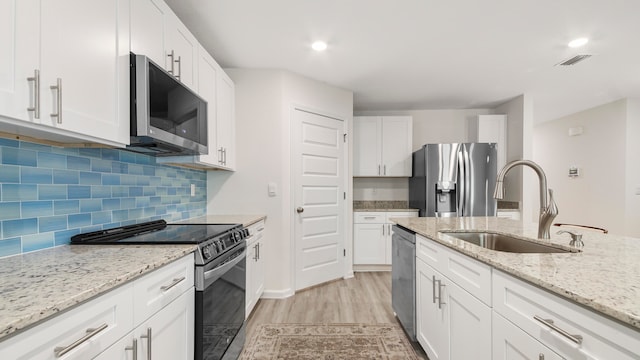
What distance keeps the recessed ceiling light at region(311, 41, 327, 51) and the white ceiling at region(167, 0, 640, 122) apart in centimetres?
6

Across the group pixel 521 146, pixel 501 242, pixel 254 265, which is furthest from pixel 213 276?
pixel 521 146

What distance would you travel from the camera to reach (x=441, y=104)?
4.30 meters

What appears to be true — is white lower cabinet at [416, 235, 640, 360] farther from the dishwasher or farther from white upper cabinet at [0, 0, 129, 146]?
white upper cabinet at [0, 0, 129, 146]

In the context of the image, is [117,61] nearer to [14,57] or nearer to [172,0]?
[14,57]

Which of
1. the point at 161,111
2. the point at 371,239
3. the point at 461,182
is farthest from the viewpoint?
the point at 371,239

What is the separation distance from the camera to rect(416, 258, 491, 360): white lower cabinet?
1207mm

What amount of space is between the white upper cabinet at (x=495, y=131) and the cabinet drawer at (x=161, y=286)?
427cm

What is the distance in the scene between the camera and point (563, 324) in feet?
2.56

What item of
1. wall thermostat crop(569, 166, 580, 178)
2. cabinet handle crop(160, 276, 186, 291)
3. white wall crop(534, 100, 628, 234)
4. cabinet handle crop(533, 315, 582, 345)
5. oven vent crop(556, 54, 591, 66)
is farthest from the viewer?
wall thermostat crop(569, 166, 580, 178)

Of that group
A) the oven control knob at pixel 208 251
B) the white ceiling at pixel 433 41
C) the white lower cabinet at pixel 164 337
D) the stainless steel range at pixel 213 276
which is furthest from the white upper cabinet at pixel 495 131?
the white lower cabinet at pixel 164 337

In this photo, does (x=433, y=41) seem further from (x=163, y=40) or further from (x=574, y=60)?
(x=163, y=40)

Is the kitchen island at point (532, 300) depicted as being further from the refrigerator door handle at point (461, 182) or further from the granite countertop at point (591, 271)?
the refrigerator door handle at point (461, 182)

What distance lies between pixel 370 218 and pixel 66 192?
10.7 feet

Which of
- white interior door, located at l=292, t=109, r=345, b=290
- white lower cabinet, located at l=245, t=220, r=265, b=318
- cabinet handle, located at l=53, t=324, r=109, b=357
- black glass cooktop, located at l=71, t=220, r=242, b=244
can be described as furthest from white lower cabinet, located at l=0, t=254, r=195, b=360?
white interior door, located at l=292, t=109, r=345, b=290
